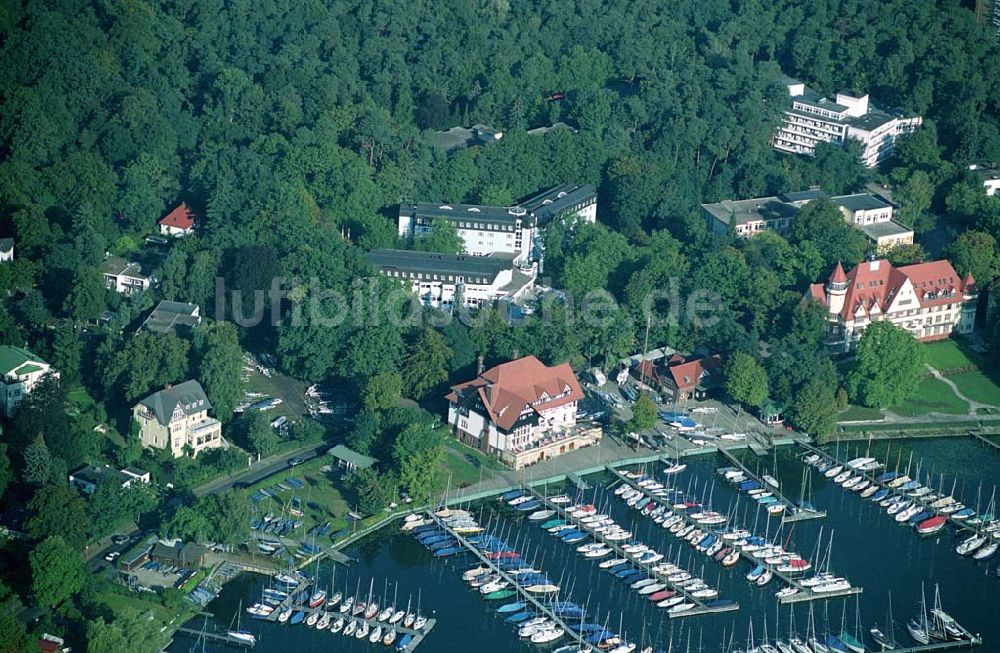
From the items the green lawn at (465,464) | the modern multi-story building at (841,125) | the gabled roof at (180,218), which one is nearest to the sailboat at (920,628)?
the green lawn at (465,464)

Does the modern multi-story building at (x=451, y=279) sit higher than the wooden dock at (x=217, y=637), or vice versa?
the modern multi-story building at (x=451, y=279)

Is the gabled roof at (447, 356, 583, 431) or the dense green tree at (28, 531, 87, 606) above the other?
the gabled roof at (447, 356, 583, 431)

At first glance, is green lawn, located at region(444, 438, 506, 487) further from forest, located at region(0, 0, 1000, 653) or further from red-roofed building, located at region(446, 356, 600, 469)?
forest, located at region(0, 0, 1000, 653)

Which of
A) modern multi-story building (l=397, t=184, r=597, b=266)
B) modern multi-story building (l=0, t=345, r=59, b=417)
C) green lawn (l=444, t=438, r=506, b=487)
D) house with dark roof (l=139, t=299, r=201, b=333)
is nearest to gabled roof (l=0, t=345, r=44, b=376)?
modern multi-story building (l=0, t=345, r=59, b=417)

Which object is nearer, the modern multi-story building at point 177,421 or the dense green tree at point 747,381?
the modern multi-story building at point 177,421

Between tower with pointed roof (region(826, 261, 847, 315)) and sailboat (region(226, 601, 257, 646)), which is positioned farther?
tower with pointed roof (region(826, 261, 847, 315))

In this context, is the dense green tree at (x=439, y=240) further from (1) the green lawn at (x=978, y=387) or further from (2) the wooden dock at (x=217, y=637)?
(2) the wooden dock at (x=217, y=637)
